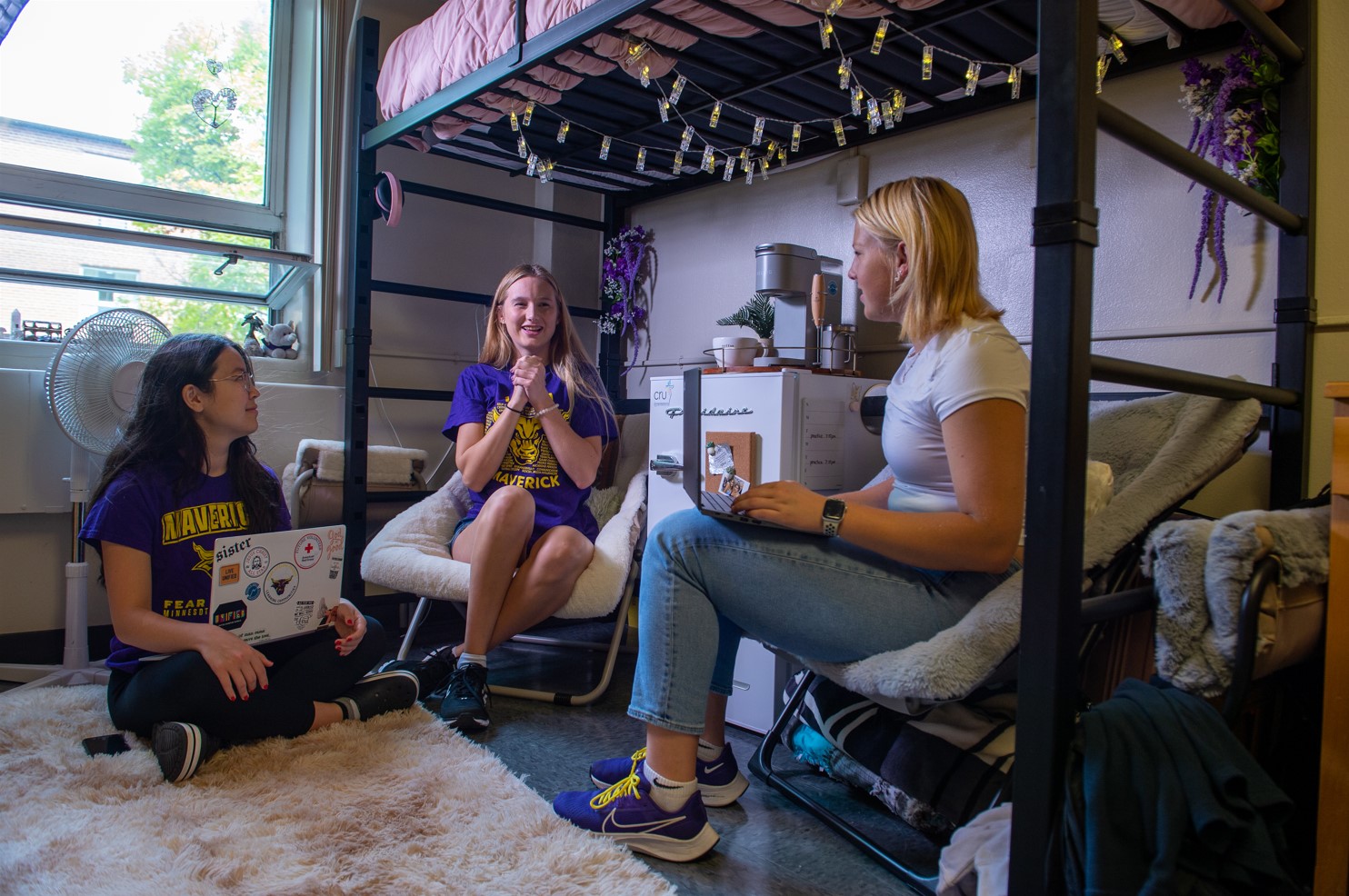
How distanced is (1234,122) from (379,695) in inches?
86.2

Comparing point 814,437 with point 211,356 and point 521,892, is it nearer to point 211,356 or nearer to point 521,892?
point 521,892

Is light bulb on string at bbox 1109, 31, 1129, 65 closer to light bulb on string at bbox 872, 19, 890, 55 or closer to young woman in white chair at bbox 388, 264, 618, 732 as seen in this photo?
light bulb on string at bbox 872, 19, 890, 55

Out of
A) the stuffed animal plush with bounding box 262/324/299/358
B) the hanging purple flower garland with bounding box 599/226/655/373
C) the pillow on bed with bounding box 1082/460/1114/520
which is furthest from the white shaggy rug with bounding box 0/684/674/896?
the hanging purple flower garland with bounding box 599/226/655/373

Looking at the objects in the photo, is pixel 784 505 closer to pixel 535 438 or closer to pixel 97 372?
pixel 535 438

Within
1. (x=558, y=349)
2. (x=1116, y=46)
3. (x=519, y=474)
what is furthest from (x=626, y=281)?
(x=1116, y=46)

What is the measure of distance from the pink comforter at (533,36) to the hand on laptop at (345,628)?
55.8 inches

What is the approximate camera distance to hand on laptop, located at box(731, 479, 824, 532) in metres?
1.26

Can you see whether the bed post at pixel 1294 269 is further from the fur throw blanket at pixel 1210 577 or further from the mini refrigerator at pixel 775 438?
the mini refrigerator at pixel 775 438

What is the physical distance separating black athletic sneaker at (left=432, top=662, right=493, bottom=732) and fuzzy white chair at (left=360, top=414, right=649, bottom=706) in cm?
17

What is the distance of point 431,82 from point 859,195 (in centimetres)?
133

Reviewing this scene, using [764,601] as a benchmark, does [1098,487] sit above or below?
above

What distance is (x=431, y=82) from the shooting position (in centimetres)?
252

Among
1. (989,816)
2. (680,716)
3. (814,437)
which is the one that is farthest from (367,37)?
(989,816)

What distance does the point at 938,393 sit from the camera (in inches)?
48.8
